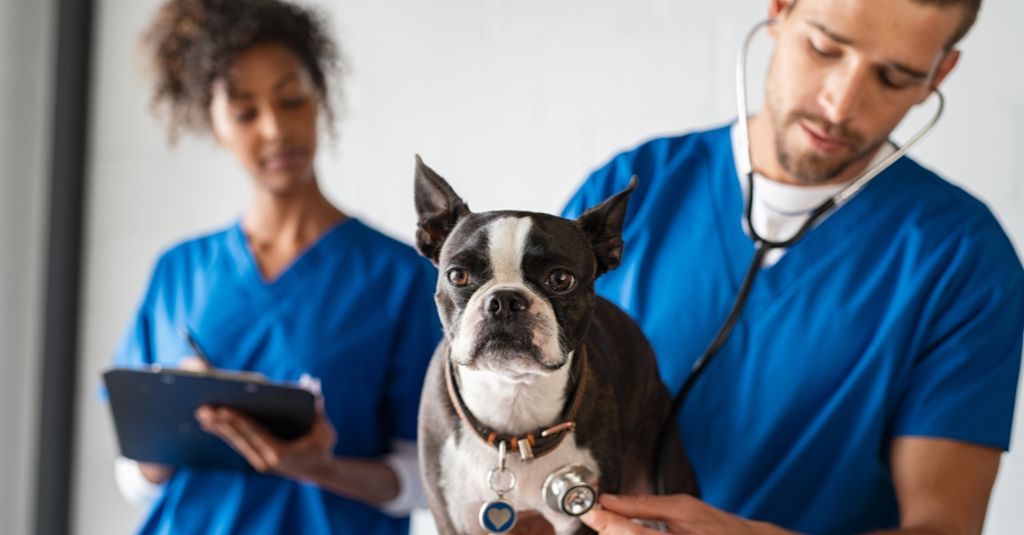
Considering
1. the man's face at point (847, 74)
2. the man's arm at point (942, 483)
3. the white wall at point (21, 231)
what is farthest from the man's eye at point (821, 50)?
the white wall at point (21, 231)

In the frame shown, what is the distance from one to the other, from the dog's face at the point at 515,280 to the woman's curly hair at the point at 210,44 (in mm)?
1013

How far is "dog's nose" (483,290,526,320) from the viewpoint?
68cm

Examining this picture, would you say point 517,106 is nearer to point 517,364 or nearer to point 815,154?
point 815,154

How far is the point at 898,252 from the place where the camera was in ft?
3.85

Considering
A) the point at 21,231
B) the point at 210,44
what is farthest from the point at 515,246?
the point at 21,231

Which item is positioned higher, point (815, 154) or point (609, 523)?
point (815, 154)

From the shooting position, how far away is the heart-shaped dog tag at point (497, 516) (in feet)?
2.51

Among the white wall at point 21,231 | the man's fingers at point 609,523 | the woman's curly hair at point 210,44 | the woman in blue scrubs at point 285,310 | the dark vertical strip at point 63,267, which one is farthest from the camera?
the dark vertical strip at point 63,267

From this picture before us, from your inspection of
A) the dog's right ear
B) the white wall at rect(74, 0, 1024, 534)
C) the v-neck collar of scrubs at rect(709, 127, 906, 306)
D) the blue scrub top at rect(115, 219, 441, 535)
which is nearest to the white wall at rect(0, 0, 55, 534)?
the white wall at rect(74, 0, 1024, 534)

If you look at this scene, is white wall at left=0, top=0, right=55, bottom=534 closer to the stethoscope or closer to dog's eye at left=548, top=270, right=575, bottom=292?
the stethoscope

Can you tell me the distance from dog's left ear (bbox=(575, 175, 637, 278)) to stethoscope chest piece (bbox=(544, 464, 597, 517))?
16 centimetres

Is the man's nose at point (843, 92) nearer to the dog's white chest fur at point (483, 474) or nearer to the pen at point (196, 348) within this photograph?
the dog's white chest fur at point (483, 474)

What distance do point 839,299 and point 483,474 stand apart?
1.91 feet

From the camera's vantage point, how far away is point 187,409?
1.37m
